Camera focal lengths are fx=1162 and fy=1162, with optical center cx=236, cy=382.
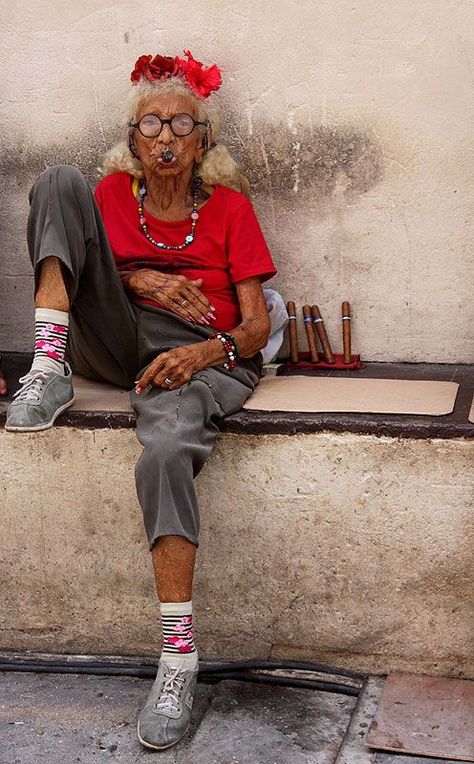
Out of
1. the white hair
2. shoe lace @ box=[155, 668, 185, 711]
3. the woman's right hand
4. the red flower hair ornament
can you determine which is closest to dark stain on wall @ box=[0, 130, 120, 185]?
the white hair

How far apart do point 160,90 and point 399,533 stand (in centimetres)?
167

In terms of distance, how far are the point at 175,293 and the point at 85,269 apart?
32 centimetres

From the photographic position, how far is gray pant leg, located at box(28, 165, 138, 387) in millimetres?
3508

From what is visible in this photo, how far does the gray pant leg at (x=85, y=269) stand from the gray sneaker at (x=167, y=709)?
1.08 meters

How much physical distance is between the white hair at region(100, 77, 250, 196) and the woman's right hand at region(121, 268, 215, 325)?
1.32 feet

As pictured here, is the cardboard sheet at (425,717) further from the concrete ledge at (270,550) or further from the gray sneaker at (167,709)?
the gray sneaker at (167,709)

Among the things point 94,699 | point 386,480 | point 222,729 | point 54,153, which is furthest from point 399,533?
point 54,153

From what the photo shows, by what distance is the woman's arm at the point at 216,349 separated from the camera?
3479 millimetres

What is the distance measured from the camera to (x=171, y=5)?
4.21 metres

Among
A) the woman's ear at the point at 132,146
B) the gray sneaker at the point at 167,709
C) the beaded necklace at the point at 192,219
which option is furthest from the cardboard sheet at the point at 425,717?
the woman's ear at the point at 132,146

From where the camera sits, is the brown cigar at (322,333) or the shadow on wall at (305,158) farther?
the brown cigar at (322,333)

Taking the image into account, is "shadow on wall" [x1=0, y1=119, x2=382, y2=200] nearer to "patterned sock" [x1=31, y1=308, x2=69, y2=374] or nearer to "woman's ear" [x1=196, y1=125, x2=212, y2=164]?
"woman's ear" [x1=196, y1=125, x2=212, y2=164]

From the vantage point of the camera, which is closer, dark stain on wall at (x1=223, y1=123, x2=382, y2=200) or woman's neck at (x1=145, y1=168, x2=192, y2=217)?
woman's neck at (x1=145, y1=168, x2=192, y2=217)

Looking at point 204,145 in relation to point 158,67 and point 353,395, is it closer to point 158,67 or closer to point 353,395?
point 158,67
